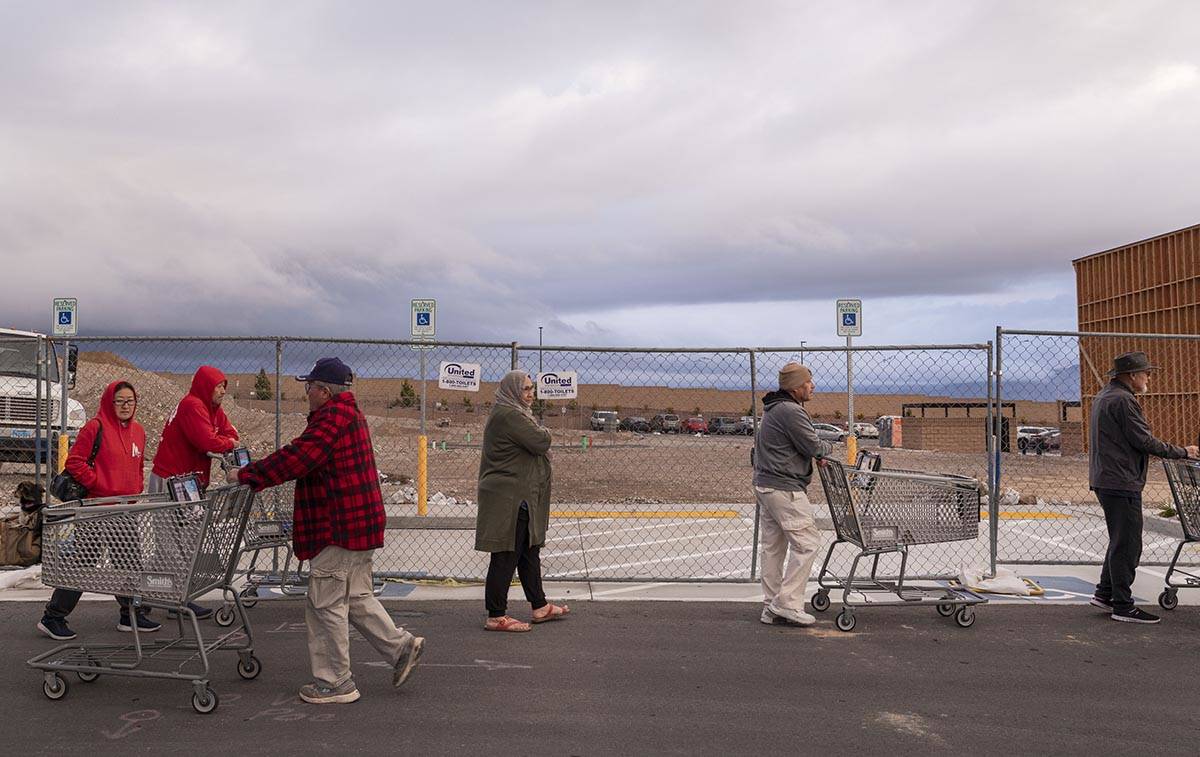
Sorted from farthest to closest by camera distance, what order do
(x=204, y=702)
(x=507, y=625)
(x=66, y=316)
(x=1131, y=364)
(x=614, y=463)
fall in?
1. (x=614, y=463)
2. (x=66, y=316)
3. (x=1131, y=364)
4. (x=507, y=625)
5. (x=204, y=702)

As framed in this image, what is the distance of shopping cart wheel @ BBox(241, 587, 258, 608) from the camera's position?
805 centimetres

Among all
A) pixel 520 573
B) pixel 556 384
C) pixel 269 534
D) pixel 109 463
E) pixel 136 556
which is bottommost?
pixel 520 573

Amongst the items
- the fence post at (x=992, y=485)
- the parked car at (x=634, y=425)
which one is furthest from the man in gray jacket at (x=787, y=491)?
the parked car at (x=634, y=425)

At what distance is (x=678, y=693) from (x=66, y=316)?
1624 cm

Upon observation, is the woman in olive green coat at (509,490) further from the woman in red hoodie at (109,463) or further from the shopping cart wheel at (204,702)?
the woman in red hoodie at (109,463)

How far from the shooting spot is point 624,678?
6.15 metres

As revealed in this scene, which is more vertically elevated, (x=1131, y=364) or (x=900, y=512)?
(x=1131, y=364)

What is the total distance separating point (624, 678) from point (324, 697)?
1.77 m

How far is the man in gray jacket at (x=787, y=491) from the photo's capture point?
7.50m

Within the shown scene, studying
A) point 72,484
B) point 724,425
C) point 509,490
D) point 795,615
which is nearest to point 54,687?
point 72,484

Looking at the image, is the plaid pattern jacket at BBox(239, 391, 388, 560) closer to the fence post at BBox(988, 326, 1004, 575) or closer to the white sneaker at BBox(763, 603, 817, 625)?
the white sneaker at BBox(763, 603, 817, 625)

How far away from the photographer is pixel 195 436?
290 inches

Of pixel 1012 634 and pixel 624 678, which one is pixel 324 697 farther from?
pixel 1012 634

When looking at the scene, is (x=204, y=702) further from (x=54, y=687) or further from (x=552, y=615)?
(x=552, y=615)
